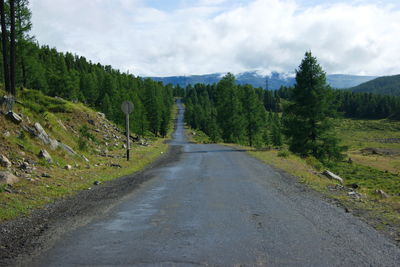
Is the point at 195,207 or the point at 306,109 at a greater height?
the point at 306,109

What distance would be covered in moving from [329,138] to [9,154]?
87.2ft

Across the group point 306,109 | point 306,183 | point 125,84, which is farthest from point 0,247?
point 125,84

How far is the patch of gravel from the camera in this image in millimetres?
5551

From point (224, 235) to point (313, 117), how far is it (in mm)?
26945

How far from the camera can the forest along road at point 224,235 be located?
16.5 feet

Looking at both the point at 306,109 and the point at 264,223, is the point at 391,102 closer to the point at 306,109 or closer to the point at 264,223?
the point at 306,109

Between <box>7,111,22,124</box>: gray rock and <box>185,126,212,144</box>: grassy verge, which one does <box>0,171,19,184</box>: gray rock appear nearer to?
<box>7,111,22,124</box>: gray rock

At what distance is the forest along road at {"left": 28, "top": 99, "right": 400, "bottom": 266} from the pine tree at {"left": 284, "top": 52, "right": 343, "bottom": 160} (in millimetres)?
21802

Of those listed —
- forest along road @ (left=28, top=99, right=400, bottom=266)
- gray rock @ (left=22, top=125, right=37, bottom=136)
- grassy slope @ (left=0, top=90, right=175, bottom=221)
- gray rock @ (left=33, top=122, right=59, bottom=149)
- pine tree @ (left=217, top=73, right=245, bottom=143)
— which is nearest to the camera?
forest along road @ (left=28, top=99, right=400, bottom=266)

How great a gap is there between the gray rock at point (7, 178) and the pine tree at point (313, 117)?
25478 millimetres

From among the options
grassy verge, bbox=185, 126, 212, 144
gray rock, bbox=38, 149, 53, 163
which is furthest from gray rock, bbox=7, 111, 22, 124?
grassy verge, bbox=185, 126, 212, 144

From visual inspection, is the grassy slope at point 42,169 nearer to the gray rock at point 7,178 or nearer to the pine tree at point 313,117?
the gray rock at point 7,178

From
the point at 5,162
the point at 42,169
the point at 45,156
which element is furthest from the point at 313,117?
the point at 5,162

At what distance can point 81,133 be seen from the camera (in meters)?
26.2
